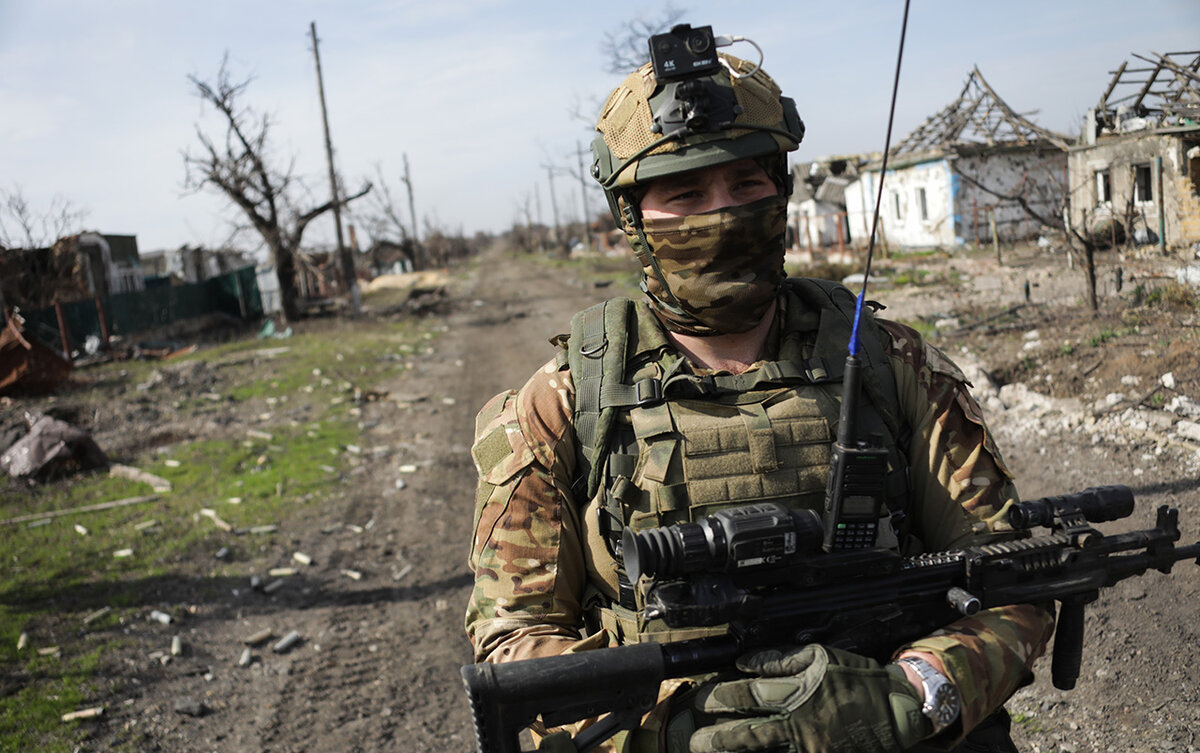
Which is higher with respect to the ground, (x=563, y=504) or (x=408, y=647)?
(x=563, y=504)

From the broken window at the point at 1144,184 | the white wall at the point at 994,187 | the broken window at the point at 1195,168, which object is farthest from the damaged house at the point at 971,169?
the broken window at the point at 1195,168

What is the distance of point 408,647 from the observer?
17.5ft

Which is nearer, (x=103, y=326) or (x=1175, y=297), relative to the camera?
(x=1175, y=297)

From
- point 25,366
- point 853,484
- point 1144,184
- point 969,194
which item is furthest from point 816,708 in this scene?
point 969,194

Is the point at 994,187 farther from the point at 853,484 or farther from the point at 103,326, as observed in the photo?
the point at 853,484

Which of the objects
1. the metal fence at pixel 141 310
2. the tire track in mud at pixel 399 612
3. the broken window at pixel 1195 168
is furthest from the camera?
the metal fence at pixel 141 310

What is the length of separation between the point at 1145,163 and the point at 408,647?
17325mm

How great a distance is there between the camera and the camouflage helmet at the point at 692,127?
2.06 m

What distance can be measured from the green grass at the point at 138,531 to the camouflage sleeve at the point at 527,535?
374 centimetres

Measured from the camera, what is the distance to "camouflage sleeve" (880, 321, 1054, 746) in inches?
72.7

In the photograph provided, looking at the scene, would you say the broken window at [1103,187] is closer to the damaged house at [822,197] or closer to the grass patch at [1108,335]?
the damaged house at [822,197]

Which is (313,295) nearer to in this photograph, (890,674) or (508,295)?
(508,295)

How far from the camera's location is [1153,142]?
15438mm

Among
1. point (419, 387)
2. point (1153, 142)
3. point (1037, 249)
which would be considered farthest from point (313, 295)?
point (1153, 142)
